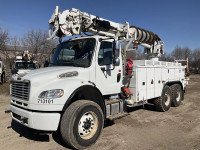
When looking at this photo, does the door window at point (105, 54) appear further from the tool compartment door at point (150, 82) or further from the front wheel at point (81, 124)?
the tool compartment door at point (150, 82)

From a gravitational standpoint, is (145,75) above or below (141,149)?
above

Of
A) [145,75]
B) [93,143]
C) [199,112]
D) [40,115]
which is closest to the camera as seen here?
[40,115]

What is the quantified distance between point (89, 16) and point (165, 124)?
4307 millimetres

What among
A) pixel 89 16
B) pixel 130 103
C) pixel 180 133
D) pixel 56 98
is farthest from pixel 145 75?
pixel 56 98

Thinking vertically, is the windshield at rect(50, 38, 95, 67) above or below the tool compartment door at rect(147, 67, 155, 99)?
above

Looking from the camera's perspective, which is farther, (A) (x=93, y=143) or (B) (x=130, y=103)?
(B) (x=130, y=103)

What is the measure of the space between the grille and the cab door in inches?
68.5

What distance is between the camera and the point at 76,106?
3768 mm

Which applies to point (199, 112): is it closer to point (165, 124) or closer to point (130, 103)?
point (165, 124)

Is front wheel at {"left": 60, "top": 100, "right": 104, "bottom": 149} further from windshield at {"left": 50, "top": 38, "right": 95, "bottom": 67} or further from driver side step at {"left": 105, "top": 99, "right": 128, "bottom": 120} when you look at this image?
windshield at {"left": 50, "top": 38, "right": 95, "bottom": 67}

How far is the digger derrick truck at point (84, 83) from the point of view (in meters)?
3.59

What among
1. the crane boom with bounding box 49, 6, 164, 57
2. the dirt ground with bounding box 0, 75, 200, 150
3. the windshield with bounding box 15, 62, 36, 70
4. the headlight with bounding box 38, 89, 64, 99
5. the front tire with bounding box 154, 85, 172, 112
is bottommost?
the dirt ground with bounding box 0, 75, 200, 150

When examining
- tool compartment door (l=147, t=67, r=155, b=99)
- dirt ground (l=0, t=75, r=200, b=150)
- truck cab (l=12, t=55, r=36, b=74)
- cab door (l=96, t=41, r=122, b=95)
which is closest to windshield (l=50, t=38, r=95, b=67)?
cab door (l=96, t=41, r=122, b=95)

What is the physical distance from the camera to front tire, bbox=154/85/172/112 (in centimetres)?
710
